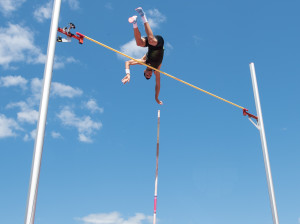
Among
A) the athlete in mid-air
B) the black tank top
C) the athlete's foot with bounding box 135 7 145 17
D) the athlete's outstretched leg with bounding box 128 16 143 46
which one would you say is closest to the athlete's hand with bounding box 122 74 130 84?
the athlete in mid-air

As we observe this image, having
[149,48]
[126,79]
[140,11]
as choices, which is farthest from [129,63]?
[140,11]

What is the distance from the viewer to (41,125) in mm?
5418

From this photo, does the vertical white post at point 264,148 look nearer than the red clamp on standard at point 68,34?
No

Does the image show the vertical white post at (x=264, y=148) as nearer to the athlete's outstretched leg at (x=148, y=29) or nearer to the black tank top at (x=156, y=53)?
the black tank top at (x=156, y=53)

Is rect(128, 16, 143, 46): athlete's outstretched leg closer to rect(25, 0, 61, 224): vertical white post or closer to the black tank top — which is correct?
the black tank top

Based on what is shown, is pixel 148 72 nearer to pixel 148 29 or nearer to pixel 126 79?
pixel 126 79

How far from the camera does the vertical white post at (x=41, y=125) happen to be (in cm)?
496

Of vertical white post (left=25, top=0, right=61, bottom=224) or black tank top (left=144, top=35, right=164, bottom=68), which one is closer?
vertical white post (left=25, top=0, right=61, bottom=224)

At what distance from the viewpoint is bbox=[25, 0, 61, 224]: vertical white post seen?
4.96 metres

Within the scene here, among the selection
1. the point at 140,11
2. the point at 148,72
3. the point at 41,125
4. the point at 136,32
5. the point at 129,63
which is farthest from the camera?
the point at 148,72

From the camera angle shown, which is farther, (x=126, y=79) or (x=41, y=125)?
(x=126, y=79)

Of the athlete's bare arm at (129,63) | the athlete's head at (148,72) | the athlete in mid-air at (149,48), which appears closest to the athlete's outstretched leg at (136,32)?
the athlete in mid-air at (149,48)

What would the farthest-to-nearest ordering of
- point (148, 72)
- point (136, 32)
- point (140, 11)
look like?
point (148, 72) < point (136, 32) < point (140, 11)

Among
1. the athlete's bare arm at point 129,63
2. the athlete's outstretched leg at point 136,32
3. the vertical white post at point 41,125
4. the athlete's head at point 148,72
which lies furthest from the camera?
the athlete's head at point 148,72
